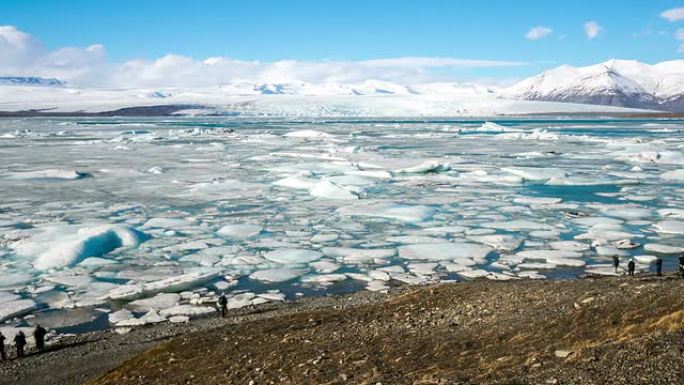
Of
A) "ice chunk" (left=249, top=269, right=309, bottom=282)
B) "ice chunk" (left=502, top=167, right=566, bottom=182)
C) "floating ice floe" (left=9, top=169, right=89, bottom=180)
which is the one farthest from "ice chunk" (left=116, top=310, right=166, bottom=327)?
"ice chunk" (left=502, top=167, right=566, bottom=182)

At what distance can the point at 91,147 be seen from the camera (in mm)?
40688

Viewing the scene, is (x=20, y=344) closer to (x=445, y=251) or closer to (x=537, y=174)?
(x=445, y=251)

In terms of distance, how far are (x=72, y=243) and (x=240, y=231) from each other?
3.56m

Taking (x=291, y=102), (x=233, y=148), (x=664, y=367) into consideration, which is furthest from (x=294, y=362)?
(x=291, y=102)

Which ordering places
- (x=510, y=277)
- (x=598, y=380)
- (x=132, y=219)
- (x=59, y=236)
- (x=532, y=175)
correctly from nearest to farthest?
(x=598, y=380)
(x=510, y=277)
(x=59, y=236)
(x=132, y=219)
(x=532, y=175)

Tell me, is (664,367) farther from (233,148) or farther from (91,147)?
(91,147)

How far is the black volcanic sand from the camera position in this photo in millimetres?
5078

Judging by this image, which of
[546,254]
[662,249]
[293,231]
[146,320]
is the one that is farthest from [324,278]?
[662,249]

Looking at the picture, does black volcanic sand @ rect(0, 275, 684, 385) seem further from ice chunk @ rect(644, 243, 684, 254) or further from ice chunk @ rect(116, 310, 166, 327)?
ice chunk @ rect(644, 243, 684, 254)

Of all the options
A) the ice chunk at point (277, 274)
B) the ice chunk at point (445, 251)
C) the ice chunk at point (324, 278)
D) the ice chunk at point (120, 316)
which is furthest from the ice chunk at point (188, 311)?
the ice chunk at point (445, 251)

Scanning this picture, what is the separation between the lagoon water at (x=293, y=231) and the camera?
10523 millimetres

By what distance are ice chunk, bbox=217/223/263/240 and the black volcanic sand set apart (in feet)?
15.4

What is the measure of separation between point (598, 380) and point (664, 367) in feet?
1.63

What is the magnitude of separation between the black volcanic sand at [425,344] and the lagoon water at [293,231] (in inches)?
56.9
